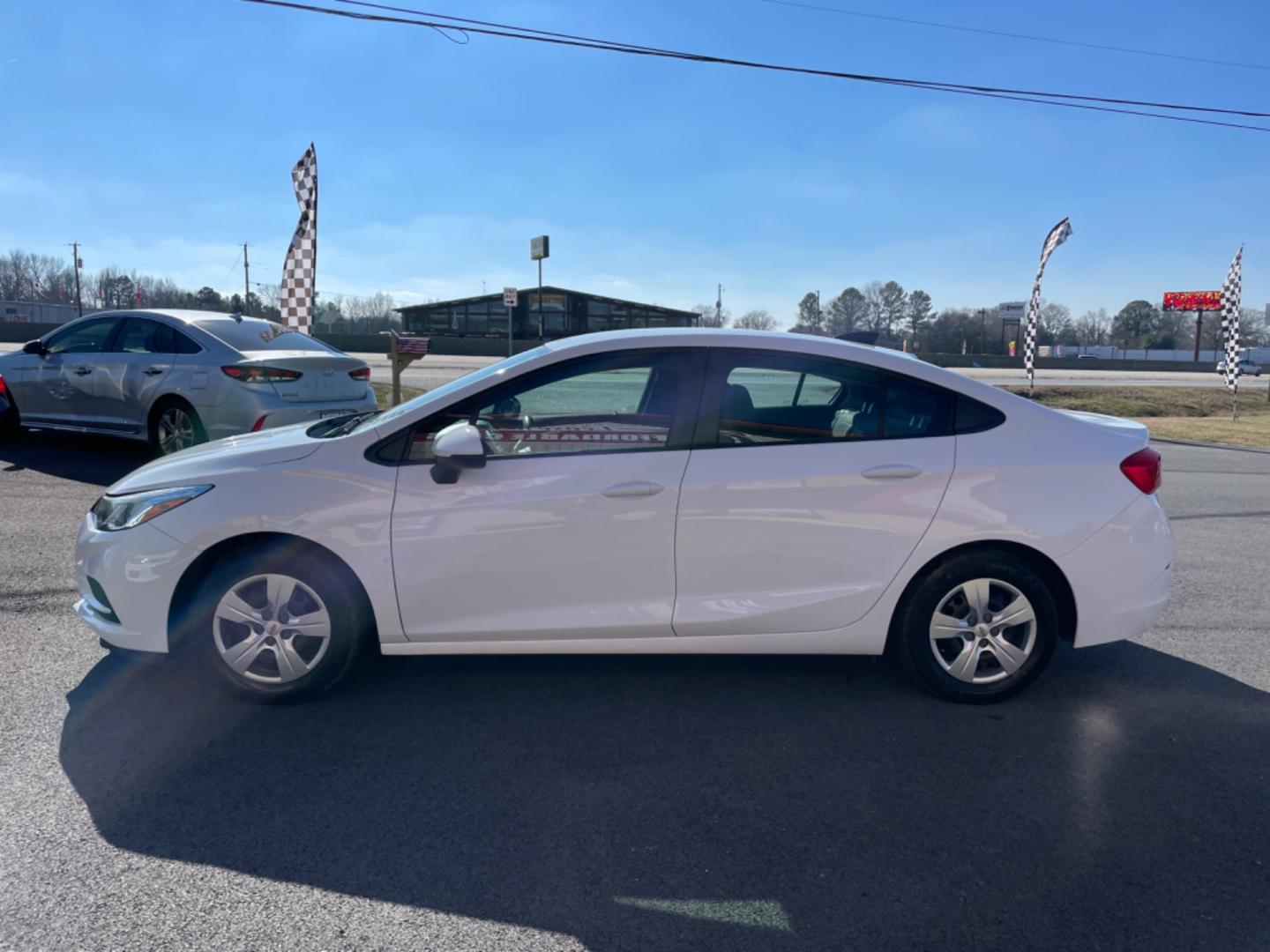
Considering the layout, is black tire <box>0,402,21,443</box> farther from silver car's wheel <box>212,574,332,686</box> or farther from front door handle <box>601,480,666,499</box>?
front door handle <box>601,480,666,499</box>

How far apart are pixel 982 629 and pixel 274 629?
291 cm

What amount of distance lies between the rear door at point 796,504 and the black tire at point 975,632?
22 centimetres

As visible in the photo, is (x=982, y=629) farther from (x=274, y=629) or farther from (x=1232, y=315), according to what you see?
(x=1232, y=315)

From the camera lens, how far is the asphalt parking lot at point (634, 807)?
8.09ft

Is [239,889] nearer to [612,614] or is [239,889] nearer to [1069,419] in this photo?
[612,614]

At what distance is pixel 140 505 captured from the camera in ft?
12.2

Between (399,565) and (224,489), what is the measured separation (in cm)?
77

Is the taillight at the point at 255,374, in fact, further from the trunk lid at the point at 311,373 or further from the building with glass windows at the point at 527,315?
the building with glass windows at the point at 527,315

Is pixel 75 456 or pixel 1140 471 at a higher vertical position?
pixel 1140 471

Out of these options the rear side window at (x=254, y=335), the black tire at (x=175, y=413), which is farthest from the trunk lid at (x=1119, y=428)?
the black tire at (x=175, y=413)

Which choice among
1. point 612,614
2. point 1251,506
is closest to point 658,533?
point 612,614

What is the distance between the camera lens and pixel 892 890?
2.62 meters

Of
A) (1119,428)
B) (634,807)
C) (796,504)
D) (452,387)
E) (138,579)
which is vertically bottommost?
(634,807)

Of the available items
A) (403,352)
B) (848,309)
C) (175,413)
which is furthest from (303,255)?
(848,309)
